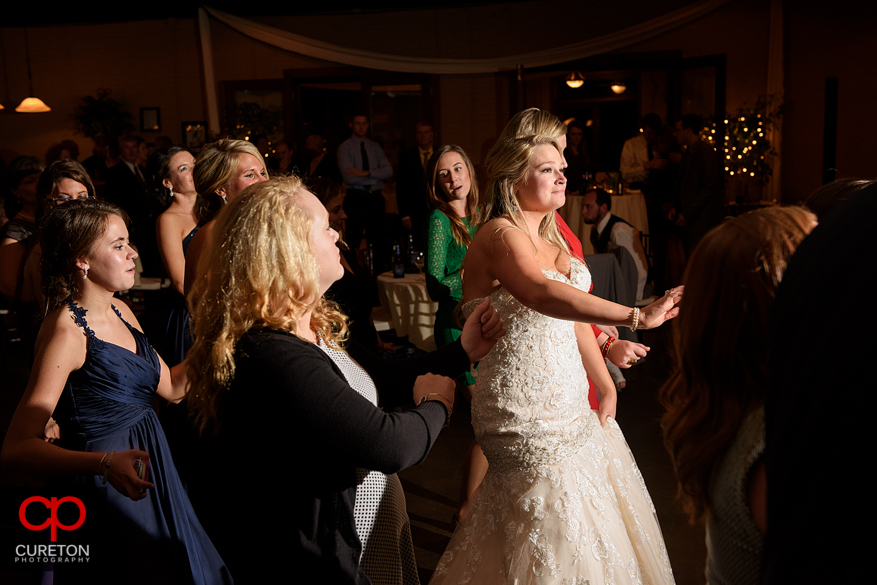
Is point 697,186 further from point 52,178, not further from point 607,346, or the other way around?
point 52,178

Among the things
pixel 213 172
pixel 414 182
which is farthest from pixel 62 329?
pixel 414 182

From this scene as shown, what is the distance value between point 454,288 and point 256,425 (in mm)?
2174

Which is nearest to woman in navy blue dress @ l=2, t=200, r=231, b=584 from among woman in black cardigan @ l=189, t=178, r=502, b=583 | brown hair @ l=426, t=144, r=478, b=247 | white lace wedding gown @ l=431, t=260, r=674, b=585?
woman in black cardigan @ l=189, t=178, r=502, b=583

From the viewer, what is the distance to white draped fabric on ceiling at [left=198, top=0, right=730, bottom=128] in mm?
8789

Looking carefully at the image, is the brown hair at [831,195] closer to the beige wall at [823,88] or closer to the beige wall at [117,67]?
the beige wall at [823,88]

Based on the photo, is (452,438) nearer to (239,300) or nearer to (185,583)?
(185,583)

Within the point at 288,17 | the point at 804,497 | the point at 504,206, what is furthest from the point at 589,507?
the point at 288,17

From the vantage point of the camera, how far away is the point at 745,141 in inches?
334

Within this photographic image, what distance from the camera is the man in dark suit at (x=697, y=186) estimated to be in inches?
270

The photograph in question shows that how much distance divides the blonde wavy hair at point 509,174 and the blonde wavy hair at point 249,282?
0.96 meters

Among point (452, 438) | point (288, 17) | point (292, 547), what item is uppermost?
point (288, 17)

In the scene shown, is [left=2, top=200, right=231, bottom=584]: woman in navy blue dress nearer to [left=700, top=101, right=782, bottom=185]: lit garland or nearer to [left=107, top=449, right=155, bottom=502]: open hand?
[left=107, top=449, right=155, bottom=502]: open hand

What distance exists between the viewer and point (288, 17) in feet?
33.7

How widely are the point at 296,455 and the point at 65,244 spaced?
107 cm
